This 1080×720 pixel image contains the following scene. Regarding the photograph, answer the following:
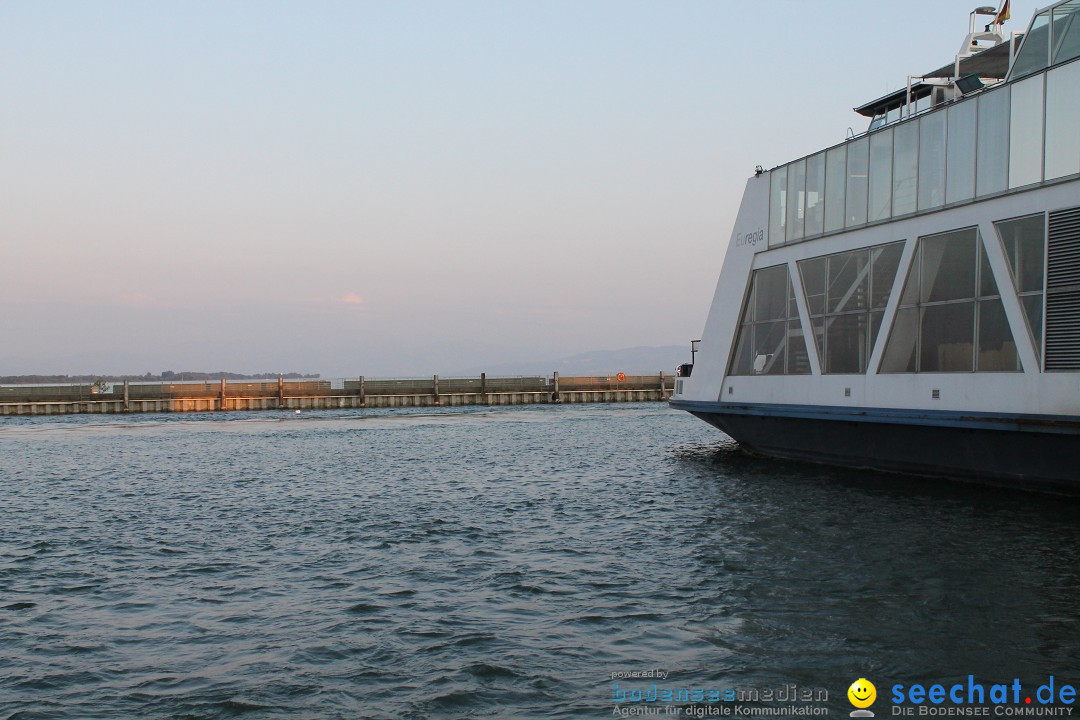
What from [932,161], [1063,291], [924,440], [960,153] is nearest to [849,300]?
[932,161]

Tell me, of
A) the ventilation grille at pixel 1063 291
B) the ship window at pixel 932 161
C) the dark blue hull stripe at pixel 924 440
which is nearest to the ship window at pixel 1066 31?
the ship window at pixel 932 161

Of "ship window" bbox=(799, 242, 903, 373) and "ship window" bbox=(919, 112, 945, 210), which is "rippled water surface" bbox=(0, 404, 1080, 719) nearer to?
"ship window" bbox=(799, 242, 903, 373)

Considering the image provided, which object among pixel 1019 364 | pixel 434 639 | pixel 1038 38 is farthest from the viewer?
pixel 1038 38

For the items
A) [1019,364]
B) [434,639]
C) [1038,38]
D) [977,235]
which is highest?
[1038,38]

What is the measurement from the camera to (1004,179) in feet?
57.6

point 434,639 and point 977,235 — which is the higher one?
point 977,235

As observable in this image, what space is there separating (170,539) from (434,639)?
815 cm

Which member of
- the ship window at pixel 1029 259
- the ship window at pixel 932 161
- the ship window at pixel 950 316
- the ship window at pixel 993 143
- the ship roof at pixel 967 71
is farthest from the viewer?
the ship roof at pixel 967 71

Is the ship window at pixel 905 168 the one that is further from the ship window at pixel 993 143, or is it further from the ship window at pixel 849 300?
the ship window at pixel 993 143

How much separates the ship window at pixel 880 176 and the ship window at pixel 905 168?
17cm

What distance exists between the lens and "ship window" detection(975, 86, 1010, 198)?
1764 cm

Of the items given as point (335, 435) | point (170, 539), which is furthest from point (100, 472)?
point (335, 435)

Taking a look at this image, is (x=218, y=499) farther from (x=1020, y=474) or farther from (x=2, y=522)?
(x=1020, y=474)

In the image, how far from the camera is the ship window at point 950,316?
17.5m
